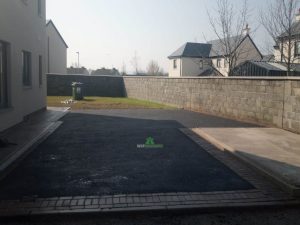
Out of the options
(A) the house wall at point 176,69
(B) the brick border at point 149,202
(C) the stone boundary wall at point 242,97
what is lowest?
(B) the brick border at point 149,202

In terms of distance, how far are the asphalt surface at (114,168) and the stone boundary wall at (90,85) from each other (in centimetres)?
2142

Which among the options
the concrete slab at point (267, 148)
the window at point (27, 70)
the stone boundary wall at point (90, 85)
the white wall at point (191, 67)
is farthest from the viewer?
the white wall at point (191, 67)

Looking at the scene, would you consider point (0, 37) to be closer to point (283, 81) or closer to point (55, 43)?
point (283, 81)

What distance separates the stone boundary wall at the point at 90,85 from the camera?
32.3 m

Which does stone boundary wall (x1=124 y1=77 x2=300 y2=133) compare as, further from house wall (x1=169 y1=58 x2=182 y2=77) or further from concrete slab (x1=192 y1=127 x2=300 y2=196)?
house wall (x1=169 y1=58 x2=182 y2=77)

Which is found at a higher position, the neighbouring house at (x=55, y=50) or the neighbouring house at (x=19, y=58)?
the neighbouring house at (x=55, y=50)

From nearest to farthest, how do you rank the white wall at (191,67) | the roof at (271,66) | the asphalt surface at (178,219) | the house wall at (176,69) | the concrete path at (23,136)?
1. the asphalt surface at (178,219)
2. the concrete path at (23,136)
3. the roof at (271,66)
4. the white wall at (191,67)
5. the house wall at (176,69)

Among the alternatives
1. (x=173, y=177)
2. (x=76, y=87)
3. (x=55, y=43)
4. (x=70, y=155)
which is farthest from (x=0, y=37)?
(x=55, y=43)

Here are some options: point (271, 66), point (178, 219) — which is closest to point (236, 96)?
point (178, 219)

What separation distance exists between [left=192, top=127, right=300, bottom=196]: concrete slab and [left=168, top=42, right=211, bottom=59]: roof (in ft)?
153

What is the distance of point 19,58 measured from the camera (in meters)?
13.0

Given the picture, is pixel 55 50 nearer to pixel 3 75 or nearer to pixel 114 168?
pixel 3 75

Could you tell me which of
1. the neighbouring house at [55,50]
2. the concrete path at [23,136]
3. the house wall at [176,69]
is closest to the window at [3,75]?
the concrete path at [23,136]

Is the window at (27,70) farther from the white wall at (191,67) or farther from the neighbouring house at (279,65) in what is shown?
the white wall at (191,67)
